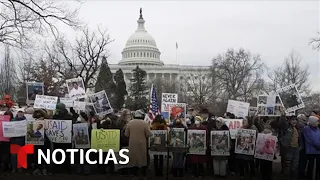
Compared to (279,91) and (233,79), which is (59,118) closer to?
(279,91)

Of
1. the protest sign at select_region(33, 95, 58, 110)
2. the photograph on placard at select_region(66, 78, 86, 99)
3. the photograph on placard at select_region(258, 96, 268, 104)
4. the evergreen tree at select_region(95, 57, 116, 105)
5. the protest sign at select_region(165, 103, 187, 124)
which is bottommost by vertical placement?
the protest sign at select_region(165, 103, 187, 124)

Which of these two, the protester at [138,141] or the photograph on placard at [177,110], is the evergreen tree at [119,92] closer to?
the photograph on placard at [177,110]

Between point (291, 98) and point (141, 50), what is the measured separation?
119 meters

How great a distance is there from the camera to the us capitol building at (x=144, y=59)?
410ft

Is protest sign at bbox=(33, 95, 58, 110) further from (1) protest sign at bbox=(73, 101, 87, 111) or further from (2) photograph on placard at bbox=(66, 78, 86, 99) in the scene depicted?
(1) protest sign at bbox=(73, 101, 87, 111)

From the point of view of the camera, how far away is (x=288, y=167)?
14883mm

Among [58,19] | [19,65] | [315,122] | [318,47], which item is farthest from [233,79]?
[315,122]

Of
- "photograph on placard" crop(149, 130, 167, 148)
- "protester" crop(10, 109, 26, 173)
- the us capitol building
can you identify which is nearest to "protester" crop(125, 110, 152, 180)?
"photograph on placard" crop(149, 130, 167, 148)

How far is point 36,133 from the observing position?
513 inches

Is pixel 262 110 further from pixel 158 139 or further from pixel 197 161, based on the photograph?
pixel 158 139

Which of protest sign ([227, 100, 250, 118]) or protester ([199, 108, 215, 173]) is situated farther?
protest sign ([227, 100, 250, 118])

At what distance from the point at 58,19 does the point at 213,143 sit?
8.85 meters

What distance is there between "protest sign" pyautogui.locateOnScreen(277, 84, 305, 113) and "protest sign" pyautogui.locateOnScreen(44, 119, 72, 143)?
6.70 metres

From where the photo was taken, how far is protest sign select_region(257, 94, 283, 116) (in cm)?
1492
